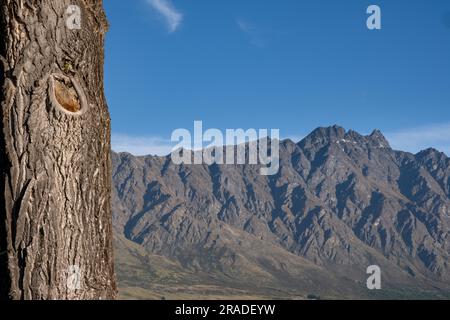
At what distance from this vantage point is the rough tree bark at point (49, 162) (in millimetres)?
6297

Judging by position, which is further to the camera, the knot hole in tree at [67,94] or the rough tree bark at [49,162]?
the knot hole in tree at [67,94]

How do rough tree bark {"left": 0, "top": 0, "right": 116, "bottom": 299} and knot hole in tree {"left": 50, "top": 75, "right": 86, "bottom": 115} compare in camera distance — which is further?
knot hole in tree {"left": 50, "top": 75, "right": 86, "bottom": 115}

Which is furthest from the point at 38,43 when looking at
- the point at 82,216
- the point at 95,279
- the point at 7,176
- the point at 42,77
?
the point at 95,279

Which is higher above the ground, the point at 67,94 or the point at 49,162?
the point at 67,94

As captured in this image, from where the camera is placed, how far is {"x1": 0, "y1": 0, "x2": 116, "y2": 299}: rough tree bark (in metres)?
6.30

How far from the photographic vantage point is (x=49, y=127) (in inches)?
256

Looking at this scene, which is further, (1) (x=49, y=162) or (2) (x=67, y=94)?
(2) (x=67, y=94)

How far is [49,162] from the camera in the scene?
6.43m
